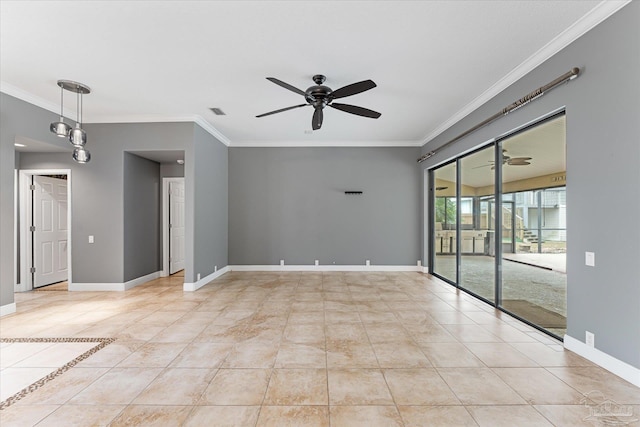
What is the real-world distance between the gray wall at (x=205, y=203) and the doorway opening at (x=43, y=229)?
7.01ft

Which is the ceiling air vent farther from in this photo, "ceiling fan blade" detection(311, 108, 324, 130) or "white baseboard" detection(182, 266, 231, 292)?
"white baseboard" detection(182, 266, 231, 292)

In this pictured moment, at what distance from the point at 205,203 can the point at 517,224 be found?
5.16 m

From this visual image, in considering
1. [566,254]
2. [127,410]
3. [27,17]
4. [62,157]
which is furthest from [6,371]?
[566,254]

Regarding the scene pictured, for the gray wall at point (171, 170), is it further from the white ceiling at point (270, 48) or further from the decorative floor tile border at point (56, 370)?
the decorative floor tile border at point (56, 370)

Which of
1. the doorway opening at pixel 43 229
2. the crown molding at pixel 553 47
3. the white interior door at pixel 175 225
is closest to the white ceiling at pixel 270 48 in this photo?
the crown molding at pixel 553 47

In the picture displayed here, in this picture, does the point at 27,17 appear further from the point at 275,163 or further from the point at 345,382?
the point at 275,163

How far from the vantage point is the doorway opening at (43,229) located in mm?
5379

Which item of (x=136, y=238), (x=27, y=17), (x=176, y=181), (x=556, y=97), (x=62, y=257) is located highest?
(x=27, y=17)

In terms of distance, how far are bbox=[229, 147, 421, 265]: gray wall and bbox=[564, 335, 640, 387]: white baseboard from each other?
4.27 m

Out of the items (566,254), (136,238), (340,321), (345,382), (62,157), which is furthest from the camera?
(136,238)

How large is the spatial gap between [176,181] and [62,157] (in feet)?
6.54

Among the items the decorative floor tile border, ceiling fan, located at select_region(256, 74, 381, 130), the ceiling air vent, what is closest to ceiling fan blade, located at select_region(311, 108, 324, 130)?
ceiling fan, located at select_region(256, 74, 381, 130)

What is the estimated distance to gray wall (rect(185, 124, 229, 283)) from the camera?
5301 millimetres

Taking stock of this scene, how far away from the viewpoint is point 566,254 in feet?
9.85
